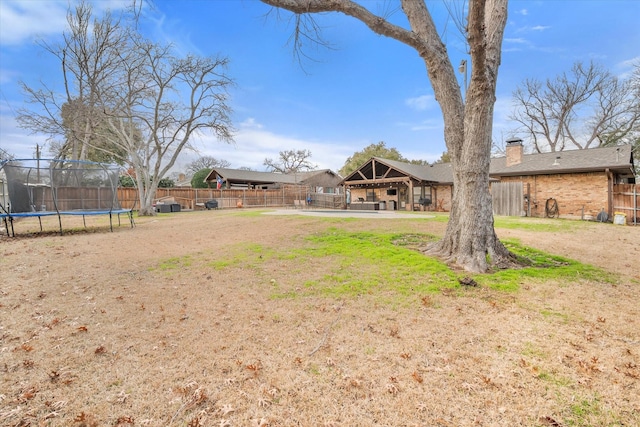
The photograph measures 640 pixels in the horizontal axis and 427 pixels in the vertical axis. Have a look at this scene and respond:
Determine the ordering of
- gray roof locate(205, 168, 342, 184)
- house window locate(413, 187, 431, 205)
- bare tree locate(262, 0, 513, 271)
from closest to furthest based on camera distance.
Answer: bare tree locate(262, 0, 513, 271) → house window locate(413, 187, 431, 205) → gray roof locate(205, 168, 342, 184)

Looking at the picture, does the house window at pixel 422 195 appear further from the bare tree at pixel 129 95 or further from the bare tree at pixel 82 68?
the bare tree at pixel 82 68

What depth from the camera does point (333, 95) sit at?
2089 cm

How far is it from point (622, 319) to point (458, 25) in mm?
4949

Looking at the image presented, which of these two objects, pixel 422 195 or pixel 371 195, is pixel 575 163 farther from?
pixel 371 195

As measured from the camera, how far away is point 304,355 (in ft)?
8.05

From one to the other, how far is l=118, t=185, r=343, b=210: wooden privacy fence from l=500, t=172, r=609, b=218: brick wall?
15188 mm

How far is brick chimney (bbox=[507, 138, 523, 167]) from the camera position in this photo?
18562mm


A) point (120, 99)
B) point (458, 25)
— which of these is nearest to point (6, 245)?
point (458, 25)

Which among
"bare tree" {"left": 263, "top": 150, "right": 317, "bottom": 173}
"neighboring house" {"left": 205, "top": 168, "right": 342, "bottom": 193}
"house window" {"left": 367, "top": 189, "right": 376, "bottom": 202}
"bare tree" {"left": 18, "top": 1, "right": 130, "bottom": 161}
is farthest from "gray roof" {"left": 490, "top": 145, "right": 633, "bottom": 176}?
"bare tree" {"left": 263, "top": 150, "right": 317, "bottom": 173}

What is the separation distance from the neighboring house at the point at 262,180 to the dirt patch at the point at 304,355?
26828 mm

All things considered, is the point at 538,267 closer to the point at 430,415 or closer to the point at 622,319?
the point at 622,319

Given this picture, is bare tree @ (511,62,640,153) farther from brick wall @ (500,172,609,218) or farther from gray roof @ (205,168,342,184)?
gray roof @ (205,168,342,184)

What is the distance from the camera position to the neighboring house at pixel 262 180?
33688 millimetres

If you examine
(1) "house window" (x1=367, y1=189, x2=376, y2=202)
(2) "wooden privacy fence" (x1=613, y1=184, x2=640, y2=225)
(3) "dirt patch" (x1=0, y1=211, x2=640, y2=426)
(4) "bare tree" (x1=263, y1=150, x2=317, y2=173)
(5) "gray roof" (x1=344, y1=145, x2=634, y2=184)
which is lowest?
(3) "dirt patch" (x1=0, y1=211, x2=640, y2=426)
